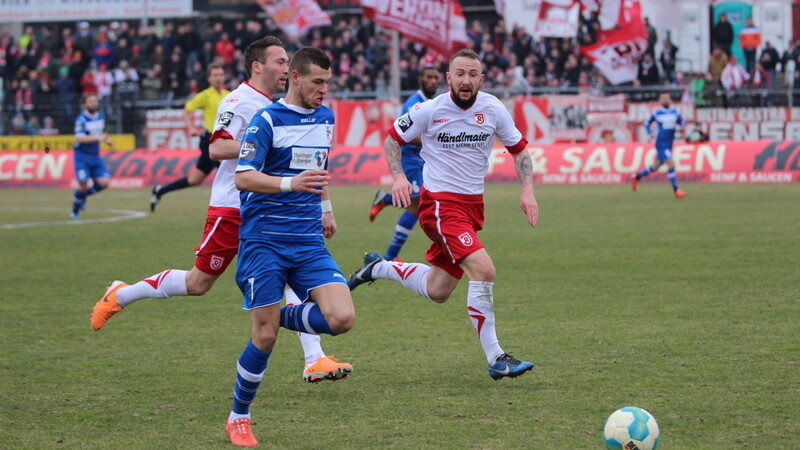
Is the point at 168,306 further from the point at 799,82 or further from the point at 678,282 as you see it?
the point at 799,82

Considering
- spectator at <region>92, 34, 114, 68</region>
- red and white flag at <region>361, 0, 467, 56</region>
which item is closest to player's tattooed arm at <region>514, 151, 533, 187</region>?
red and white flag at <region>361, 0, 467, 56</region>

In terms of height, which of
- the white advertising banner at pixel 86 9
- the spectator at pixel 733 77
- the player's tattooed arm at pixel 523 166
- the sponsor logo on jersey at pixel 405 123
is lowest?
the player's tattooed arm at pixel 523 166

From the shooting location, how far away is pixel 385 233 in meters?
16.5

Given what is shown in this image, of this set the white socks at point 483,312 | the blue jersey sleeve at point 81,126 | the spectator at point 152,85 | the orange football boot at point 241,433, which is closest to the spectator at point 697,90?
the spectator at point 152,85

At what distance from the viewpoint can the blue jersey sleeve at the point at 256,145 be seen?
5.97 m

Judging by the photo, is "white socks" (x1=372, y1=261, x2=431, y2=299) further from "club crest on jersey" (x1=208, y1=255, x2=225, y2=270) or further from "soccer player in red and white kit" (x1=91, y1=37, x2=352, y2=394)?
"club crest on jersey" (x1=208, y1=255, x2=225, y2=270)

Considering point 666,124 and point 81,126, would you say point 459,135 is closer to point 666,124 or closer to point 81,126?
point 81,126

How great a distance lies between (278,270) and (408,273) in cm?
246

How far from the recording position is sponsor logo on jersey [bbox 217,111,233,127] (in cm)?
712

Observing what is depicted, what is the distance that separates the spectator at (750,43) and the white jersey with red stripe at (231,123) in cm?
2470

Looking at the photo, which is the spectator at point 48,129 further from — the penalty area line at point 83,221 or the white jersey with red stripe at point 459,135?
the white jersey with red stripe at point 459,135

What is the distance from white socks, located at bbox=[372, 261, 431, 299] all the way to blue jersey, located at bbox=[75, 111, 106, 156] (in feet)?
42.2

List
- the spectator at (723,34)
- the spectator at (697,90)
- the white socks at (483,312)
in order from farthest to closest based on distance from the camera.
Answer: the spectator at (723,34)
the spectator at (697,90)
the white socks at (483,312)

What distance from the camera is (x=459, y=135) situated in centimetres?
779
